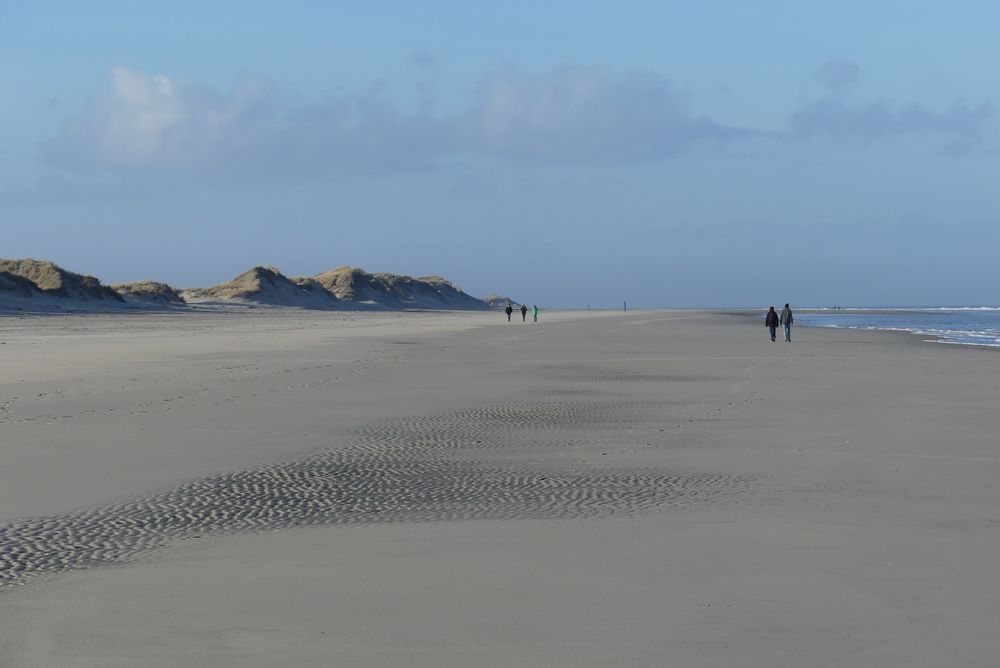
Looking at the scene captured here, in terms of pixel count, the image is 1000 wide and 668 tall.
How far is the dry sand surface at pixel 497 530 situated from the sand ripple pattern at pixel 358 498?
4cm

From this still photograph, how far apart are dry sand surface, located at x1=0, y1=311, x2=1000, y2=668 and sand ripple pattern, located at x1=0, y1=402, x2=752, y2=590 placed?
0.04 m

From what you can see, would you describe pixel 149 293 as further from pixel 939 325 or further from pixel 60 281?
pixel 939 325

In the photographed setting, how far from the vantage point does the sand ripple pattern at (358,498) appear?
6594 millimetres

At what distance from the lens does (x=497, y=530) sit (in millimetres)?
6953

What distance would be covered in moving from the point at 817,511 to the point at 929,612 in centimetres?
258

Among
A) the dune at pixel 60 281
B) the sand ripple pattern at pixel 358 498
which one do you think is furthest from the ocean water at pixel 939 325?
the dune at pixel 60 281

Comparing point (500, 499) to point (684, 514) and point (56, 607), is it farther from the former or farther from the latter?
point (56, 607)

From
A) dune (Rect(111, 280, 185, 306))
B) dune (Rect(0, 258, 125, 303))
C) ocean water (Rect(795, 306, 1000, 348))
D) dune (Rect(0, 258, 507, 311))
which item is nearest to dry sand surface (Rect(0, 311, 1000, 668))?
ocean water (Rect(795, 306, 1000, 348))

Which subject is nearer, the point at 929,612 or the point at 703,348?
the point at 929,612

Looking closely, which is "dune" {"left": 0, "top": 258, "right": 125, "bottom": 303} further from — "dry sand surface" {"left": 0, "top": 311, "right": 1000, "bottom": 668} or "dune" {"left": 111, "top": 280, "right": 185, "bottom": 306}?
"dry sand surface" {"left": 0, "top": 311, "right": 1000, "bottom": 668}

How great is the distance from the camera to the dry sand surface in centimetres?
462

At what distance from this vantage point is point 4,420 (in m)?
12.7

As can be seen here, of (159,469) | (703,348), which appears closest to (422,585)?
(159,469)

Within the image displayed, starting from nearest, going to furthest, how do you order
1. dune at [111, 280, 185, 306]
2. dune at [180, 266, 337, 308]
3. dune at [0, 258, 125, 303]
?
1. dune at [0, 258, 125, 303]
2. dune at [111, 280, 185, 306]
3. dune at [180, 266, 337, 308]
